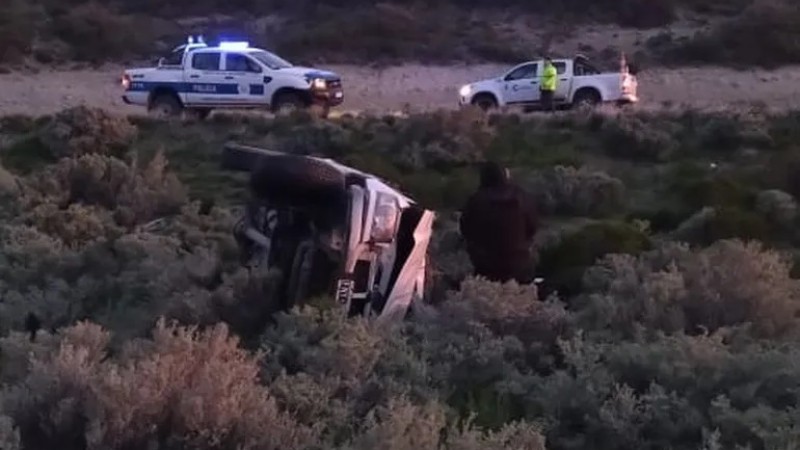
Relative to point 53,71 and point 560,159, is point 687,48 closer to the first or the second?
point 53,71

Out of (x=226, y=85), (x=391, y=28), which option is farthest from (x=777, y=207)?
(x=391, y=28)

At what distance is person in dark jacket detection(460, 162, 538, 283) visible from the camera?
40.5 ft

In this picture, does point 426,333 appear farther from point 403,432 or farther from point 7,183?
point 7,183

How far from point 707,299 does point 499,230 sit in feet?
7.55

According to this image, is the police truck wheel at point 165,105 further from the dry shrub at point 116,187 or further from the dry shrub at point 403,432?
the dry shrub at point 403,432

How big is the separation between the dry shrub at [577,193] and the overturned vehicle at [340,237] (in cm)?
793

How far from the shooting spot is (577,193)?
2002cm

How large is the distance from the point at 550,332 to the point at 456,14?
4224cm

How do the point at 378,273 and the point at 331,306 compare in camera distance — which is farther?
the point at 378,273

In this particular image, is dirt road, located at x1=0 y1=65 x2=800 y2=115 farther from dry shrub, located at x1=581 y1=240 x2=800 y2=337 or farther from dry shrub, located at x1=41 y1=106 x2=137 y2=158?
dry shrub, located at x1=581 y1=240 x2=800 y2=337

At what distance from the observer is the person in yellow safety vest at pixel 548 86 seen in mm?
34375

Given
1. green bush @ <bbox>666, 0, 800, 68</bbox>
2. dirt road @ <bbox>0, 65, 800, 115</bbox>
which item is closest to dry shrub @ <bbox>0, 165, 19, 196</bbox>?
dirt road @ <bbox>0, 65, 800, 115</bbox>

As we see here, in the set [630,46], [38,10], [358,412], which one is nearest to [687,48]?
[630,46]

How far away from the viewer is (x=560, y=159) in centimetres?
2331
